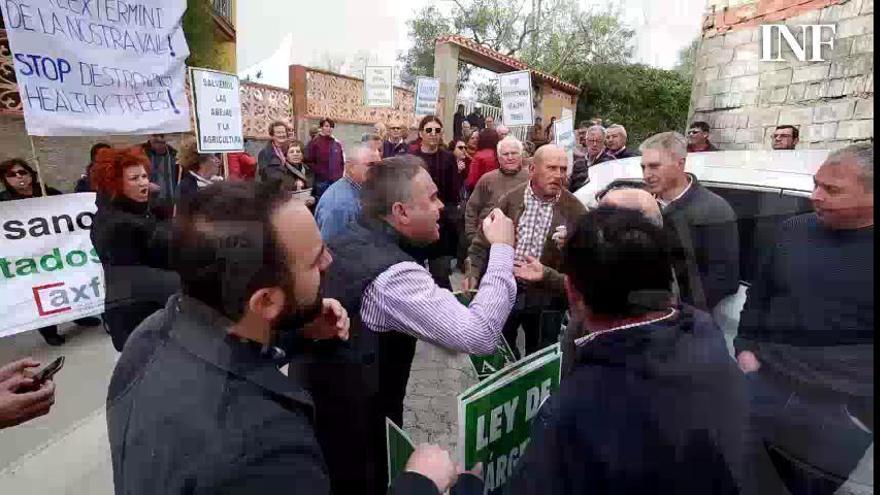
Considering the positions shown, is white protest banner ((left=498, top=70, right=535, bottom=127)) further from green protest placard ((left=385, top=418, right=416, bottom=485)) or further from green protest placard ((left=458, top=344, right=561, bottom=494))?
green protest placard ((left=385, top=418, right=416, bottom=485))

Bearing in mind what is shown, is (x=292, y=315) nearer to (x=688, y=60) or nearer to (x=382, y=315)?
(x=382, y=315)

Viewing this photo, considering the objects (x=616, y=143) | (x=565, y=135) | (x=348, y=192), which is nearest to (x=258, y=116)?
(x=348, y=192)

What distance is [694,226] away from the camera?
117 cm

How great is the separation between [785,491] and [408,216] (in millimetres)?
879

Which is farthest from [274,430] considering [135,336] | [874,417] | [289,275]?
[874,417]

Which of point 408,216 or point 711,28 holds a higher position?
point 711,28

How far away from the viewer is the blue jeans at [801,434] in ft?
2.55

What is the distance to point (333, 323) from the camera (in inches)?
46.8

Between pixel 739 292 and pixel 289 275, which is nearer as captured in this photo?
pixel 289 275

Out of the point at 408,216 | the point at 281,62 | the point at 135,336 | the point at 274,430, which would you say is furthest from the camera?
the point at 281,62

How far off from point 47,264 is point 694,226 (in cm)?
285

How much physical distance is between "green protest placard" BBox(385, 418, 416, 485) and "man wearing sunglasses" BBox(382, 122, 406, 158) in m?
3.05

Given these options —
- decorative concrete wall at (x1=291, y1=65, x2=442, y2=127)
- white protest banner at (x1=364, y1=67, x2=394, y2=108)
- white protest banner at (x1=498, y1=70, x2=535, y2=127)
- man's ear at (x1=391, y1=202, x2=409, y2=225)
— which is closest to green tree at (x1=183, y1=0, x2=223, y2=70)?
decorative concrete wall at (x1=291, y1=65, x2=442, y2=127)

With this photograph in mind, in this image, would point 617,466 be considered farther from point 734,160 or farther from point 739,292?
point 734,160
